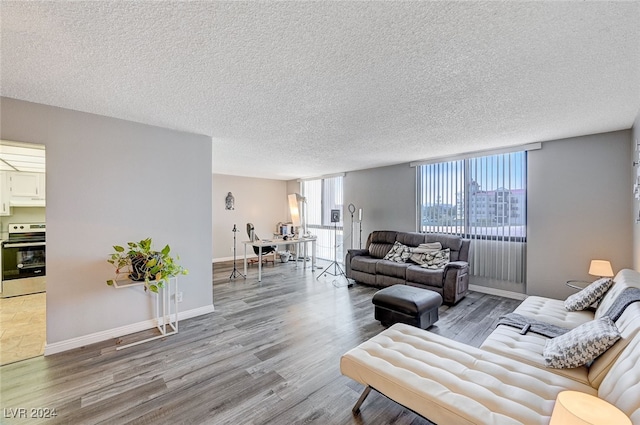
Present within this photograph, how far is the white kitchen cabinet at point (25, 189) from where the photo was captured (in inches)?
170

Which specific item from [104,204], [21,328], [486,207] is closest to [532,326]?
[486,207]

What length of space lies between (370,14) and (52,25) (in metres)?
1.80

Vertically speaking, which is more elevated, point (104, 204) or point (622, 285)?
point (104, 204)

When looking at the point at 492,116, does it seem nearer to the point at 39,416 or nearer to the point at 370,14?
the point at 370,14

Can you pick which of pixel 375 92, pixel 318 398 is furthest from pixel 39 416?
pixel 375 92

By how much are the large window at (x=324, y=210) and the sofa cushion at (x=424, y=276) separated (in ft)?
9.61

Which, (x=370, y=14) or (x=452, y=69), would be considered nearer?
(x=370, y=14)

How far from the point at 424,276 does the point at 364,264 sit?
1196 millimetres

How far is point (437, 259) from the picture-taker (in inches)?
179

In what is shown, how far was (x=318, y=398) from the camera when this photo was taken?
1.99 m

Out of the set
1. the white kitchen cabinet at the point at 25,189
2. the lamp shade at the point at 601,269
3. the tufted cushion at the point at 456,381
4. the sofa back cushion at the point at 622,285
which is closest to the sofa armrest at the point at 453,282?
the lamp shade at the point at 601,269

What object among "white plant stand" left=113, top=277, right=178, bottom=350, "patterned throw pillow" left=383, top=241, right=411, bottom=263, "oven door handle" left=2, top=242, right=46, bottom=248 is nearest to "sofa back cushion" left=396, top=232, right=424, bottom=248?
"patterned throw pillow" left=383, top=241, right=411, bottom=263

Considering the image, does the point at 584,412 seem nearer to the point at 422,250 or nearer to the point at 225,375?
the point at 225,375

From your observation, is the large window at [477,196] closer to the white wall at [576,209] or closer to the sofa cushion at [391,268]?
the white wall at [576,209]
